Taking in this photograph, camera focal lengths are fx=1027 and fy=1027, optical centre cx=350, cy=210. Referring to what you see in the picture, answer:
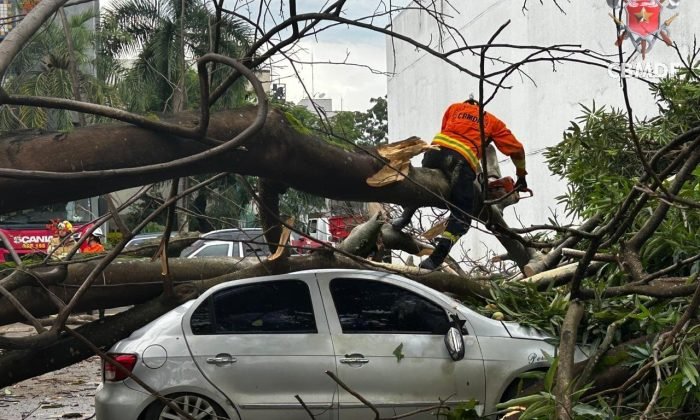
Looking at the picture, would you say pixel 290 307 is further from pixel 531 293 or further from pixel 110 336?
pixel 531 293

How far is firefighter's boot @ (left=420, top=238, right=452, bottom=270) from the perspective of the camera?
8.22 meters

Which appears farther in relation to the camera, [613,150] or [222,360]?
[613,150]

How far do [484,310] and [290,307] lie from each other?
5.12 feet

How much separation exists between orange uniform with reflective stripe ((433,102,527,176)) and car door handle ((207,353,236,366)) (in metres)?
2.21

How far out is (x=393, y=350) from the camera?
304 inches

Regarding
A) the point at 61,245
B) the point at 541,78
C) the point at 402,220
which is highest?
the point at 541,78

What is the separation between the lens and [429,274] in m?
8.13

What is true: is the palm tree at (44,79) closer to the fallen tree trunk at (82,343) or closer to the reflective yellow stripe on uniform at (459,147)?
the fallen tree trunk at (82,343)

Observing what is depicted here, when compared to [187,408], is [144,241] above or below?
above

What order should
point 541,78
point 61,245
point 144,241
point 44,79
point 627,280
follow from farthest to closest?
point 541,78 → point 44,79 → point 144,241 → point 61,245 → point 627,280

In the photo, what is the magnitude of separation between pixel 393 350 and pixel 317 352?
57 centimetres

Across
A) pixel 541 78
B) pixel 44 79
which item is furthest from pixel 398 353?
pixel 541 78

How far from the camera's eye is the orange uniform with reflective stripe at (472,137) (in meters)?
7.58
